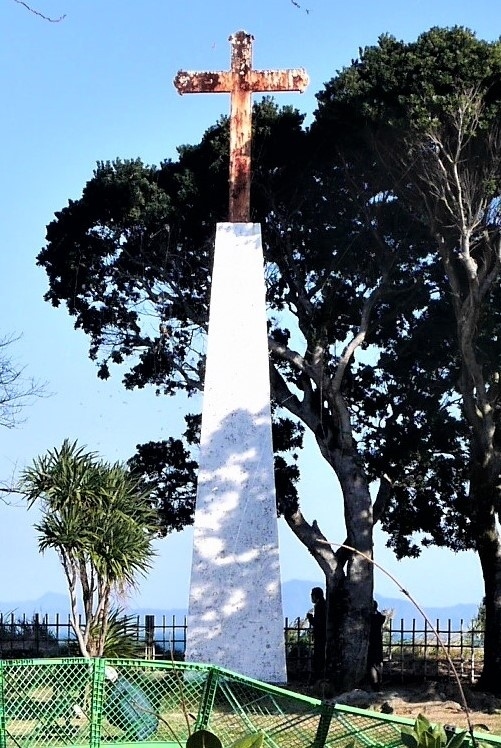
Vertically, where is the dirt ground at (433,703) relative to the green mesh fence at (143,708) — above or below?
below

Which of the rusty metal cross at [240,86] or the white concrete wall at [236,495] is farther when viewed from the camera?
the rusty metal cross at [240,86]

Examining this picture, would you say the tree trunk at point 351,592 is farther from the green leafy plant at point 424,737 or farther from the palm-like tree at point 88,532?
the green leafy plant at point 424,737

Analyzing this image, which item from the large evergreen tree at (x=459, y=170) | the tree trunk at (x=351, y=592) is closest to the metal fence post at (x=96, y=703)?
the large evergreen tree at (x=459, y=170)

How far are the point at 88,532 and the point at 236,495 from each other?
5.52 ft

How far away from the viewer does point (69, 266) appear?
20.5 meters

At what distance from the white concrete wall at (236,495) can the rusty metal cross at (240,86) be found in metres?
1.22

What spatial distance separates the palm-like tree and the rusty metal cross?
3503mm

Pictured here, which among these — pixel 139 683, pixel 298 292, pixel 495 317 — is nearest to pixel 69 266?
pixel 298 292

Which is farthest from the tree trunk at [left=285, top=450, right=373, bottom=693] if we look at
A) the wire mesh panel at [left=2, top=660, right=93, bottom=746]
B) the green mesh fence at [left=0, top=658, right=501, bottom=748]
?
the wire mesh panel at [left=2, top=660, right=93, bottom=746]

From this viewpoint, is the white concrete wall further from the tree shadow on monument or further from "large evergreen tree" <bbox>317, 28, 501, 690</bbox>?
"large evergreen tree" <bbox>317, 28, 501, 690</bbox>

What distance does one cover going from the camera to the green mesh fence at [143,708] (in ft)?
17.4

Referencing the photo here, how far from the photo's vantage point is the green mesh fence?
5.30 m

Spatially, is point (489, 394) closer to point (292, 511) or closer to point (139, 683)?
point (292, 511)

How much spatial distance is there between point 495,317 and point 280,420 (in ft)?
12.4
